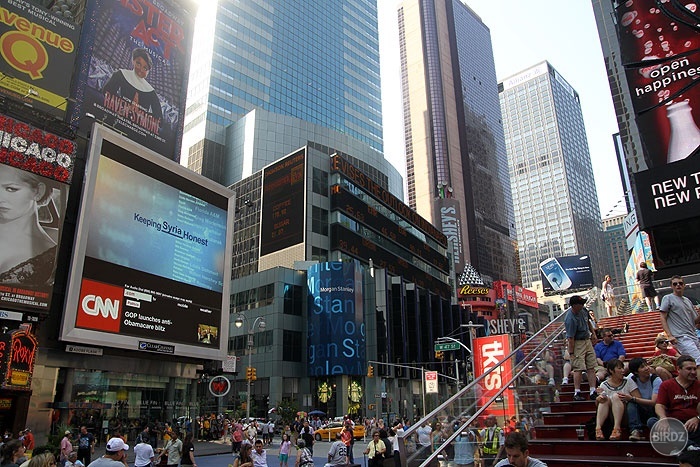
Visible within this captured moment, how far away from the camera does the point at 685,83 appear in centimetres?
2272

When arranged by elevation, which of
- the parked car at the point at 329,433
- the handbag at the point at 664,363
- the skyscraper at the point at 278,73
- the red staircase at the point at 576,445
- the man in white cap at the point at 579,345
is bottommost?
the parked car at the point at 329,433

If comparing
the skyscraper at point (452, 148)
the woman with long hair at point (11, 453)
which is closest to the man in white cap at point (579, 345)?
the woman with long hair at point (11, 453)

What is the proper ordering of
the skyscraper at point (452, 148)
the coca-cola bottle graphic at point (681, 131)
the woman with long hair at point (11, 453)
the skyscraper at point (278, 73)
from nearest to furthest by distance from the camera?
1. the woman with long hair at point (11, 453)
2. the coca-cola bottle graphic at point (681, 131)
3. the skyscraper at point (278, 73)
4. the skyscraper at point (452, 148)

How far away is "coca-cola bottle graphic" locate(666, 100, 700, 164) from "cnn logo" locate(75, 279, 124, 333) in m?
27.1

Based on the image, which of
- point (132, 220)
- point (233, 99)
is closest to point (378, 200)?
point (233, 99)

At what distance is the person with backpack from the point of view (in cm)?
779

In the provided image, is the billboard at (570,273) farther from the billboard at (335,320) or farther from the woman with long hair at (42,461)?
the woman with long hair at (42,461)

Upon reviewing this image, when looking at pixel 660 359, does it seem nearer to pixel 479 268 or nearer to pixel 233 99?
pixel 233 99

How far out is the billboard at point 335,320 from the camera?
5497 centimetres

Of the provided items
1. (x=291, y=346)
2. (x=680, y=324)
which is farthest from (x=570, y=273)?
(x=680, y=324)

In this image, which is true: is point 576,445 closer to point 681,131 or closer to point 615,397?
point 615,397

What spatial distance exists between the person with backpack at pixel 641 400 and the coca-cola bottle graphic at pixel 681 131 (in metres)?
17.0

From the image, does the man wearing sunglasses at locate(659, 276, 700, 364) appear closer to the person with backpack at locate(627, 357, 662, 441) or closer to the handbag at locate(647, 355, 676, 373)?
the handbag at locate(647, 355, 676, 373)

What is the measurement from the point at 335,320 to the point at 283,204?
57.0ft
